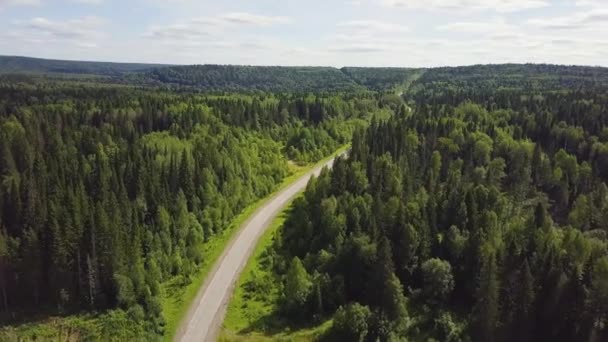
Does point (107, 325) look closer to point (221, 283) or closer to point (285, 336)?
point (221, 283)

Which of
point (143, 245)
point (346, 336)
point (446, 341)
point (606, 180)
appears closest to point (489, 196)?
point (446, 341)

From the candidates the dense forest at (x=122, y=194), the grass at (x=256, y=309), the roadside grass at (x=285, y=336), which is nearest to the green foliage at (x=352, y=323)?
the roadside grass at (x=285, y=336)

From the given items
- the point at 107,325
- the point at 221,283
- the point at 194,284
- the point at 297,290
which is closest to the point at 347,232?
the point at 297,290

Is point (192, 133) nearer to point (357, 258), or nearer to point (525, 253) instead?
point (357, 258)

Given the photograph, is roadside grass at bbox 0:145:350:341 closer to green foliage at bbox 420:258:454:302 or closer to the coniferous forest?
the coniferous forest

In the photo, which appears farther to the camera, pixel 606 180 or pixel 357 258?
pixel 606 180

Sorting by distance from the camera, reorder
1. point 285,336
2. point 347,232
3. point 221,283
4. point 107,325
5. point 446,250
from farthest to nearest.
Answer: point 347,232 < point 446,250 < point 221,283 < point 107,325 < point 285,336

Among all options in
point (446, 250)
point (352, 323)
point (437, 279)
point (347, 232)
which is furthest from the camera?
point (347, 232)
